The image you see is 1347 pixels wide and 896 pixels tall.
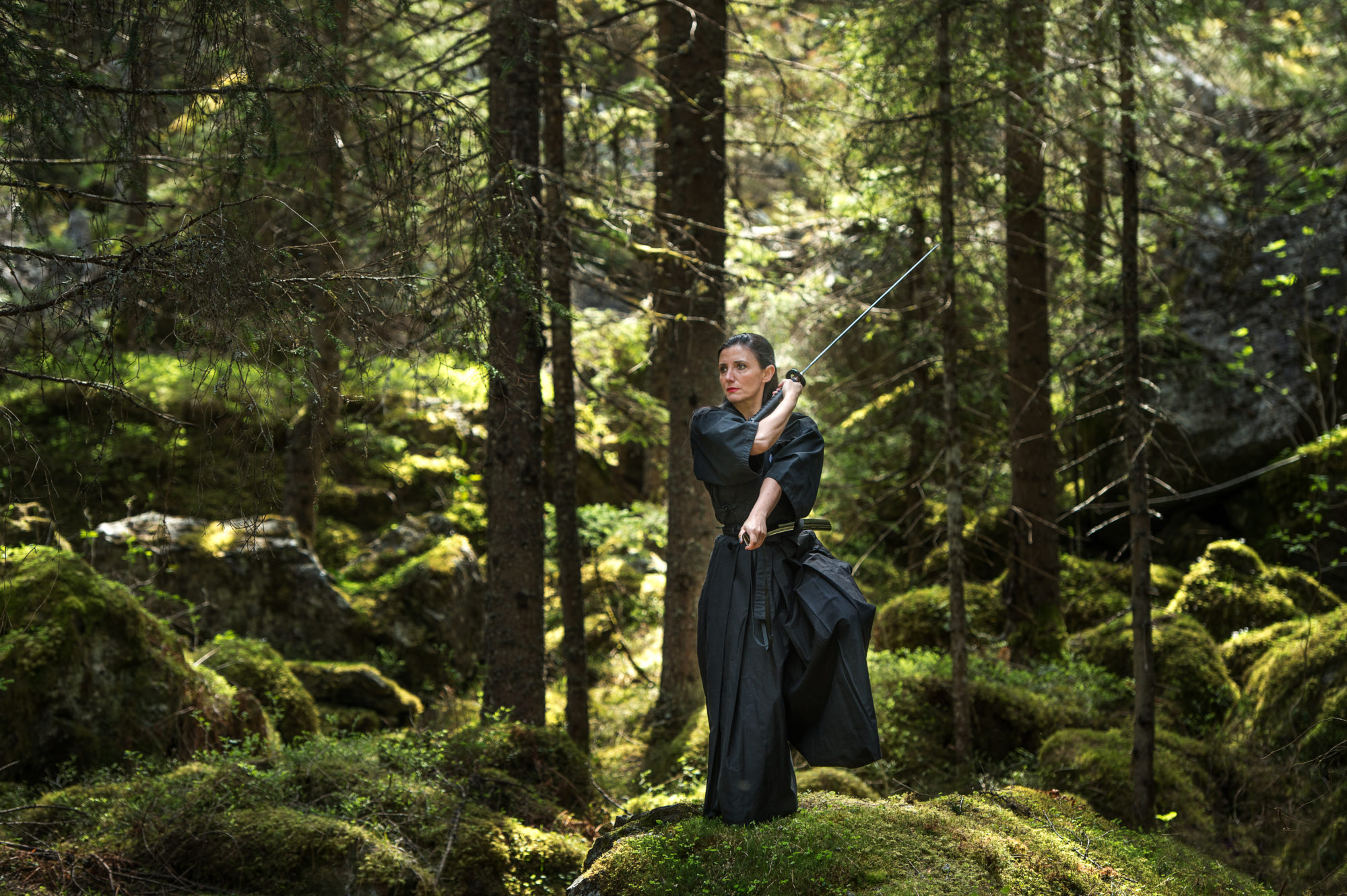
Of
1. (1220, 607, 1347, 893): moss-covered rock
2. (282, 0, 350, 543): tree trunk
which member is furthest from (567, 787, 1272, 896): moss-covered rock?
(282, 0, 350, 543): tree trunk

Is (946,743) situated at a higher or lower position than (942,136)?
lower

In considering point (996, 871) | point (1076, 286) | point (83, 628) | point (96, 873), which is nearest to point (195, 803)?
point (96, 873)

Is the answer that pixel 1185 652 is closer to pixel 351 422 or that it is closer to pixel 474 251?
pixel 474 251

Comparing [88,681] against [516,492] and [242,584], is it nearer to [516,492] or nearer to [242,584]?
[242,584]

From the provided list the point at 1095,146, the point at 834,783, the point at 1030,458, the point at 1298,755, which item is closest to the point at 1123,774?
the point at 1298,755

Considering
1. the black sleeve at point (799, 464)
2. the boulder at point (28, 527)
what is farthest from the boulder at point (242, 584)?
the black sleeve at point (799, 464)

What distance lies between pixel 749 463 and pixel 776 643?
2.87ft

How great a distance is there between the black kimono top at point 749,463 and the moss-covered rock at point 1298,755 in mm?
3027

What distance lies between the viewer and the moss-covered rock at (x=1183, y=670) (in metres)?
8.24

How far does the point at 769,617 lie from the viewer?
451 cm

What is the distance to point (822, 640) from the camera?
436 centimetres

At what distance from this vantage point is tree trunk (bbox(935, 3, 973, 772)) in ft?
24.6

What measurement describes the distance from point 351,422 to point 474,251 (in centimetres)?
754

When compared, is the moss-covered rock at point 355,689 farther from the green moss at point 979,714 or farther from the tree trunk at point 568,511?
the green moss at point 979,714
